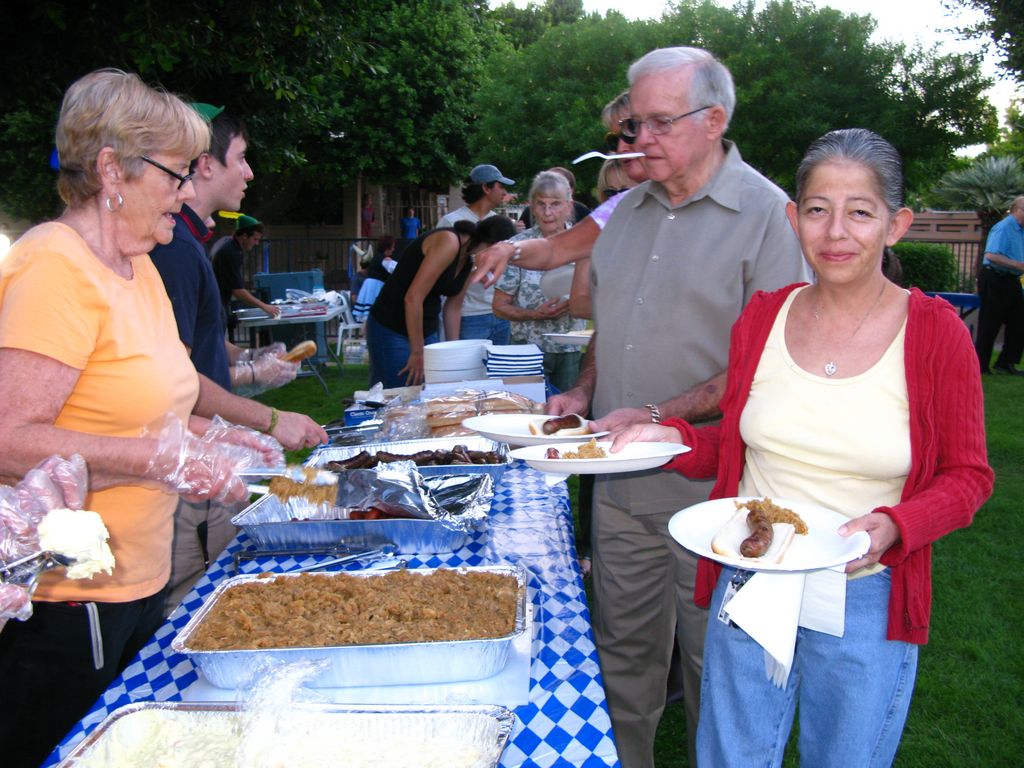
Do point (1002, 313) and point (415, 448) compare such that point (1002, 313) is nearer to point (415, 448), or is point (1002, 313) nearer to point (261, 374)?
point (415, 448)

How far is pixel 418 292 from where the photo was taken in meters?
4.91

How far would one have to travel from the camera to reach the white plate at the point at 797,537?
1.40 metres

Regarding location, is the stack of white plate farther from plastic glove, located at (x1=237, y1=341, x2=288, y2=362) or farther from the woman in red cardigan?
the woman in red cardigan

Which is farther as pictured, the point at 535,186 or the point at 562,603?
the point at 535,186

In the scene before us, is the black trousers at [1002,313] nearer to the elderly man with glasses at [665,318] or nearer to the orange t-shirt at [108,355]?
the elderly man with glasses at [665,318]

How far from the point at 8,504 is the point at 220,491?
0.61 meters

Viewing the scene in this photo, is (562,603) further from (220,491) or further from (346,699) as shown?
(220,491)

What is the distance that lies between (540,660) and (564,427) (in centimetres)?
81

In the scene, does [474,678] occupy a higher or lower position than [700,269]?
lower

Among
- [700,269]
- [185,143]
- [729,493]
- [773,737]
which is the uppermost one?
[185,143]

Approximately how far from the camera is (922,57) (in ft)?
50.6

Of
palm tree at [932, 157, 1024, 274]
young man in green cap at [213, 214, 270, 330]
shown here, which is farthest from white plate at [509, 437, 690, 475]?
palm tree at [932, 157, 1024, 274]

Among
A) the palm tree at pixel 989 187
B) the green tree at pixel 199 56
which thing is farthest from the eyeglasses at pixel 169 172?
the palm tree at pixel 989 187

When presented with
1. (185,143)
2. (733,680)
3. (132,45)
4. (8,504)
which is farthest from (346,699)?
(132,45)
